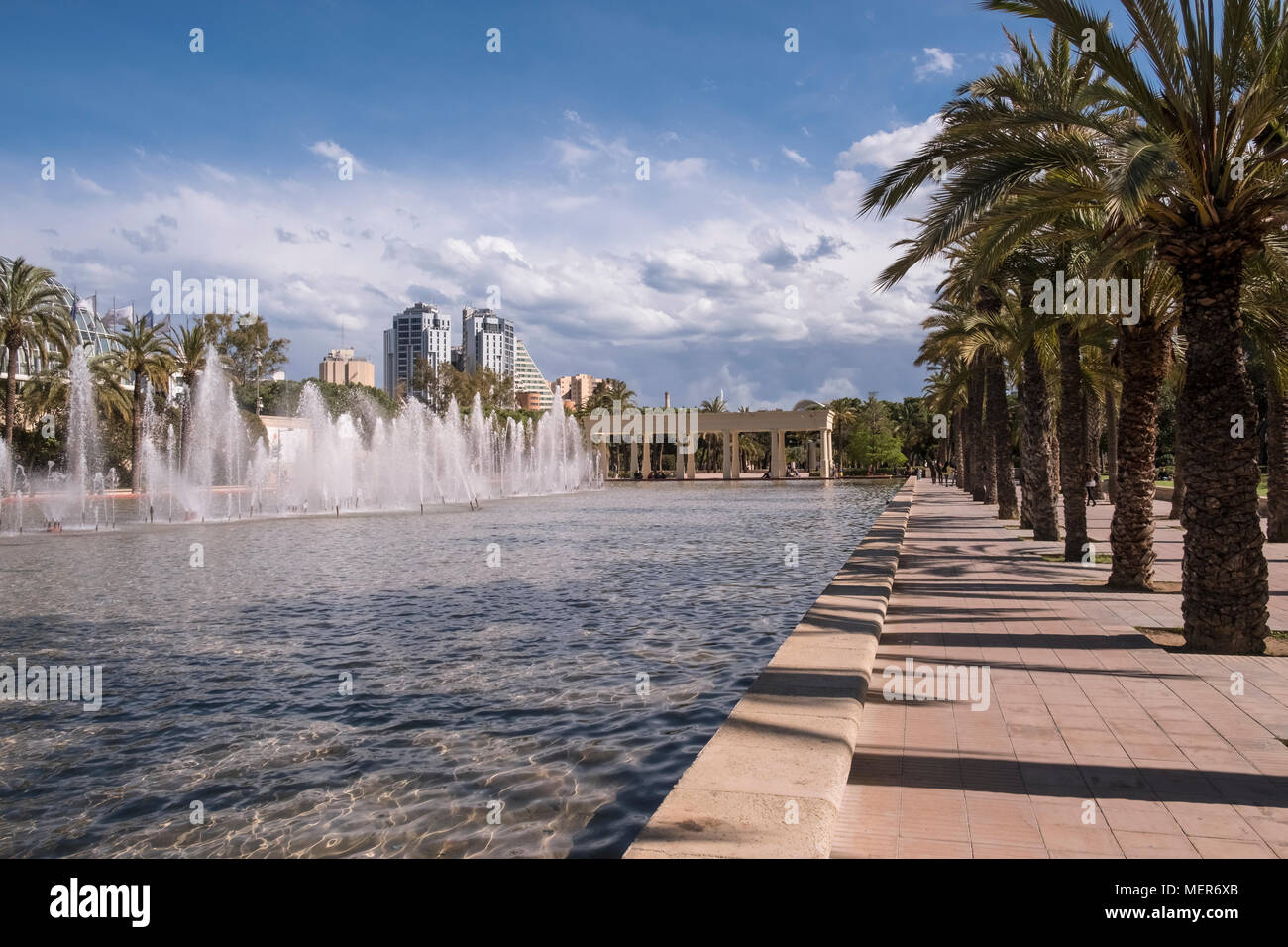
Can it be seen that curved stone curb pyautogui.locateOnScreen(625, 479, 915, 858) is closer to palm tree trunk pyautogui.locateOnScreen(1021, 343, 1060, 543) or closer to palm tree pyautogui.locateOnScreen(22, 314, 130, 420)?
palm tree trunk pyautogui.locateOnScreen(1021, 343, 1060, 543)

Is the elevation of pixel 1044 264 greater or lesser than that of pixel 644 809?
greater

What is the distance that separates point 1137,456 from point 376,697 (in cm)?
976

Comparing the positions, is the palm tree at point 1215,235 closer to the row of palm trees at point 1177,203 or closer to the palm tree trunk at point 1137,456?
the row of palm trees at point 1177,203

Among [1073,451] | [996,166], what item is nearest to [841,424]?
[1073,451]

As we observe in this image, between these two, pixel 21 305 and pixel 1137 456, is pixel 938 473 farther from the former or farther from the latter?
pixel 1137 456

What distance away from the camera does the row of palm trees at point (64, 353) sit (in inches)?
1460

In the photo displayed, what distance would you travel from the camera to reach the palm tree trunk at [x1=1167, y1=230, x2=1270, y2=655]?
8008 mm

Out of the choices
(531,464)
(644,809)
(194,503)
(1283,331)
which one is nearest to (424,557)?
(644,809)

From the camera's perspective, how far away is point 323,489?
3878 centimetres

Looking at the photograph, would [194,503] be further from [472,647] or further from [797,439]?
[797,439]

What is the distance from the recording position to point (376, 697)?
7.59 metres

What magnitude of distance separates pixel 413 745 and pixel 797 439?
111 meters
